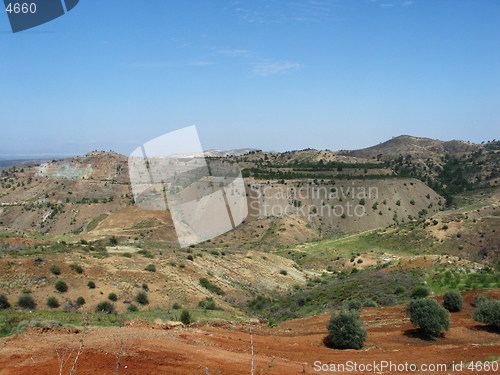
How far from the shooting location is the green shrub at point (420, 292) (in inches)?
1147

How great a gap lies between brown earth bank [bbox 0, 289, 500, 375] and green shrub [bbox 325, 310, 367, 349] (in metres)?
0.51

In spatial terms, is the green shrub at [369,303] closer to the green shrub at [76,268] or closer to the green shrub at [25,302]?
the green shrub at [25,302]

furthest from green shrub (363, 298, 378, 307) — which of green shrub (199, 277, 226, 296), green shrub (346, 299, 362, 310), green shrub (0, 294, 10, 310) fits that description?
green shrub (0, 294, 10, 310)

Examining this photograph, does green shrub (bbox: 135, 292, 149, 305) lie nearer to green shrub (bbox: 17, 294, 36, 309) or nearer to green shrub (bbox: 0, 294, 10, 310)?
green shrub (bbox: 17, 294, 36, 309)

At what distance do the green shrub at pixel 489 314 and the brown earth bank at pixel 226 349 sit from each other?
0.62 metres

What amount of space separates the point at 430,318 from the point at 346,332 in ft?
14.7

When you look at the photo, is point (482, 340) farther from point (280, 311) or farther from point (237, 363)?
point (280, 311)

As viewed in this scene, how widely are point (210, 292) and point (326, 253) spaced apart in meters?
32.6

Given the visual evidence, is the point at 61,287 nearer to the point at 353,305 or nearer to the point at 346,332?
the point at 353,305

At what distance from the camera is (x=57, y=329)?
57.9 feet

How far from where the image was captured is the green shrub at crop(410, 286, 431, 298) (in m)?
29.1

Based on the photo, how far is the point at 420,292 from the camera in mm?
29266

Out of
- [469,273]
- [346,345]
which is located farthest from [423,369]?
[469,273]

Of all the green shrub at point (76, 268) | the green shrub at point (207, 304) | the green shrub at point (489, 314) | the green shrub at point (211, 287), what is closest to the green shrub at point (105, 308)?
the green shrub at point (76, 268)
